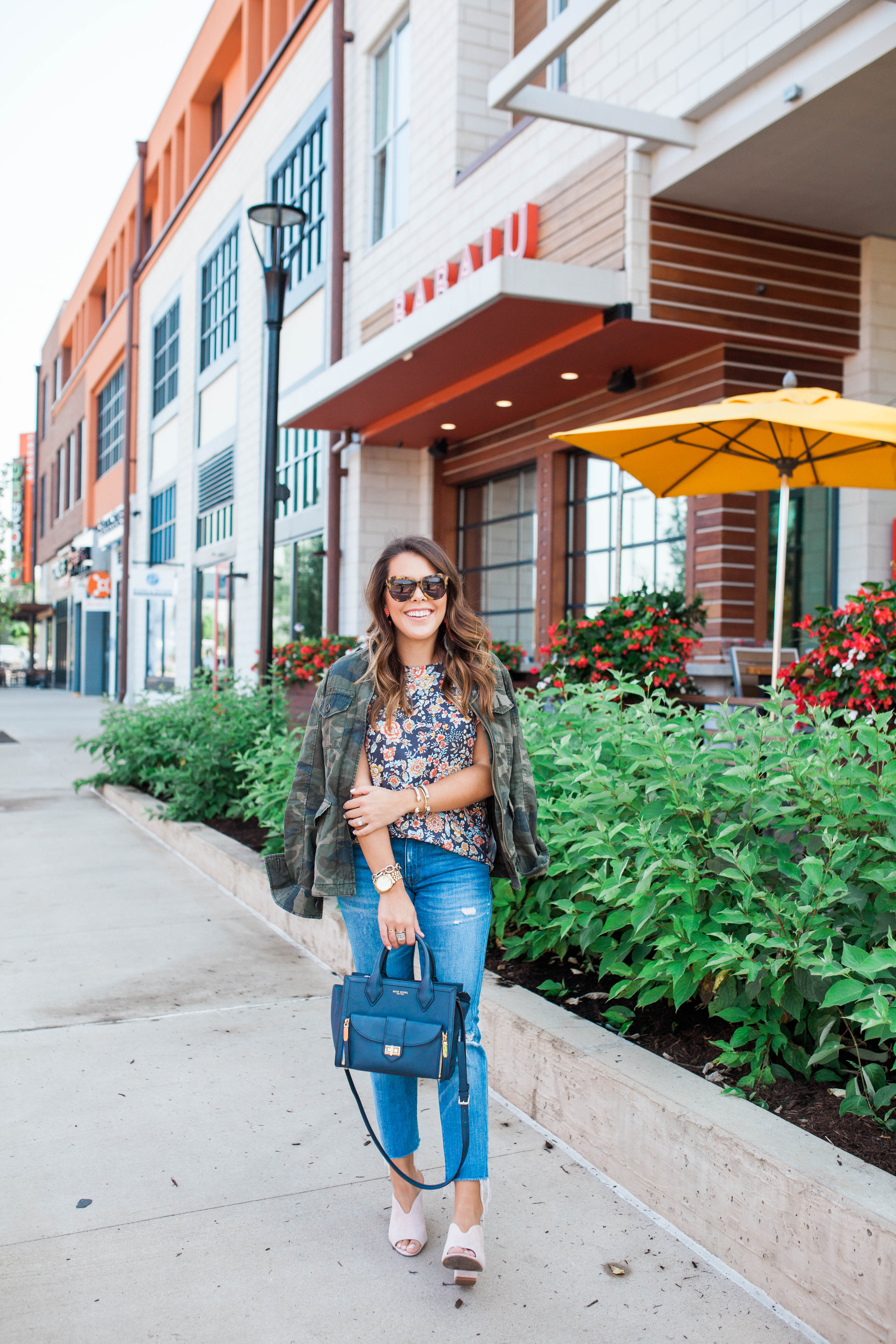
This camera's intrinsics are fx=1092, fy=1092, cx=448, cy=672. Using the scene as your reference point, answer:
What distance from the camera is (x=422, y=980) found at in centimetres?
259

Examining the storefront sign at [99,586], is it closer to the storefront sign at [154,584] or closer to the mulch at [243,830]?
the storefront sign at [154,584]

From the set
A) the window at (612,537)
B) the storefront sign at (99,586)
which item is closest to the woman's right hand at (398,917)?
the window at (612,537)

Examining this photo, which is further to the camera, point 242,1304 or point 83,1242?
point 83,1242

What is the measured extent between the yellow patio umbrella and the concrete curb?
358 cm

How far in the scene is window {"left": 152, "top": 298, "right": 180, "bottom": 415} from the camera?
87.5 feet

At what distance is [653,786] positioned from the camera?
3.56 metres

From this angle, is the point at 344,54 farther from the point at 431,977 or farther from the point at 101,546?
the point at 101,546

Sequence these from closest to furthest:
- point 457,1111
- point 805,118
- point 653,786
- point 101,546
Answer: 1. point 457,1111
2. point 653,786
3. point 805,118
4. point 101,546

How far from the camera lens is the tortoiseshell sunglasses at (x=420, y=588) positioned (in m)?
2.71

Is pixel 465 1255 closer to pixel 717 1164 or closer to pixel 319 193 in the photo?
pixel 717 1164

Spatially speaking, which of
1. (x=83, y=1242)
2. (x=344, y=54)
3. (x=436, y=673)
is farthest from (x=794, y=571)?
(x=344, y=54)

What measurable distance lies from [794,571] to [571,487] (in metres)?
3.17

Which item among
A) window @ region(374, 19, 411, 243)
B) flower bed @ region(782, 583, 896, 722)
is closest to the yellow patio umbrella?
flower bed @ region(782, 583, 896, 722)

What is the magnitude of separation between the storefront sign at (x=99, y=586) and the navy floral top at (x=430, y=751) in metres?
32.9
